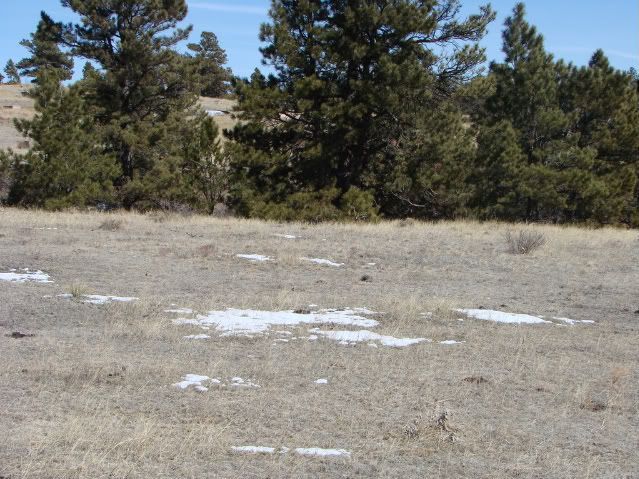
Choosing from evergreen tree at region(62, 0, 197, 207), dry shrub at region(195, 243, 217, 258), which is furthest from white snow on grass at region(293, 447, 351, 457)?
evergreen tree at region(62, 0, 197, 207)

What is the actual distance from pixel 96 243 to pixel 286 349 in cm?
884

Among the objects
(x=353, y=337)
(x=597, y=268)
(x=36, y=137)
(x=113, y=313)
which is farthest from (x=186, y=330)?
(x=36, y=137)

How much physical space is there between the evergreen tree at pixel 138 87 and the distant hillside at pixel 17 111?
1251 cm

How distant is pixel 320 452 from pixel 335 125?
64.4 feet

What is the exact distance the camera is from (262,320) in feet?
29.9

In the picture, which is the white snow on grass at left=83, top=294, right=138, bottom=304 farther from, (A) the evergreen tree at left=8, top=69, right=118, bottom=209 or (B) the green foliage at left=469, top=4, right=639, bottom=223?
(B) the green foliage at left=469, top=4, right=639, bottom=223

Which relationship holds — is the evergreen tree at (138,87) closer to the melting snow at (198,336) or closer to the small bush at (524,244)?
the small bush at (524,244)

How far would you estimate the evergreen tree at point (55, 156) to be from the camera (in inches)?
916

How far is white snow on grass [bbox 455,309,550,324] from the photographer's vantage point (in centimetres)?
981

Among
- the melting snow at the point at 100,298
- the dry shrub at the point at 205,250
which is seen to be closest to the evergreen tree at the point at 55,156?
the dry shrub at the point at 205,250

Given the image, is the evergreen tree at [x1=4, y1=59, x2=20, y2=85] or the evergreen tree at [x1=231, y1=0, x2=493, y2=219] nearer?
the evergreen tree at [x1=231, y1=0, x2=493, y2=219]

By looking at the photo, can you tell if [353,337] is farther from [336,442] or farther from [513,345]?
[336,442]


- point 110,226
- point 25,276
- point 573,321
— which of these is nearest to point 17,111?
point 110,226

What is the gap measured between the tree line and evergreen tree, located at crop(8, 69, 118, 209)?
59 millimetres
